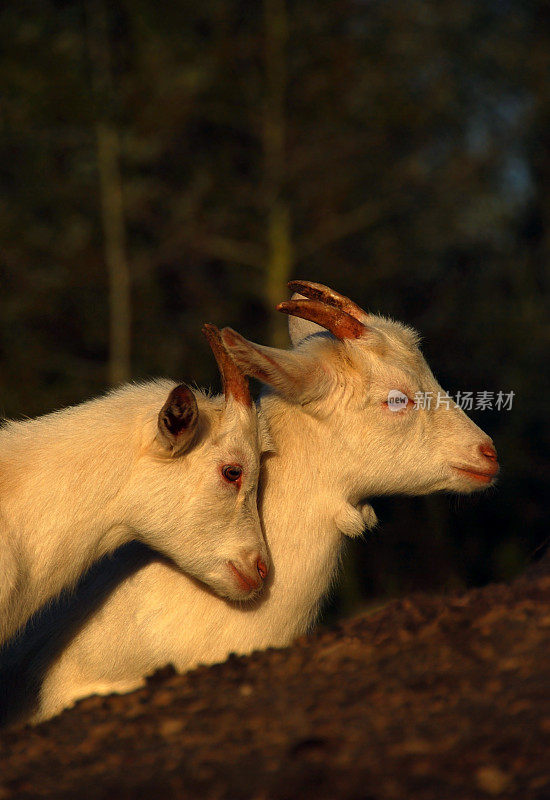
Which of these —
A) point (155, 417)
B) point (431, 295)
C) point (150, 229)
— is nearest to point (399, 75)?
point (431, 295)

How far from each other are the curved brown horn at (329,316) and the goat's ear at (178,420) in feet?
3.32

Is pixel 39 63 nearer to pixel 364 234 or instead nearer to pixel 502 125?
pixel 364 234

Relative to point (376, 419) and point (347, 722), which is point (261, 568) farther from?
point (347, 722)

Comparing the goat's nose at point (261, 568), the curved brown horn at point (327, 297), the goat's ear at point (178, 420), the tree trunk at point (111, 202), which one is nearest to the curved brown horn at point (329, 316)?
the curved brown horn at point (327, 297)

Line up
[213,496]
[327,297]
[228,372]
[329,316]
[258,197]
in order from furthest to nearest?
[258,197] → [327,297] → [329,316] → [228,372] → [213,496]

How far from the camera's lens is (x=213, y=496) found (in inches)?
241

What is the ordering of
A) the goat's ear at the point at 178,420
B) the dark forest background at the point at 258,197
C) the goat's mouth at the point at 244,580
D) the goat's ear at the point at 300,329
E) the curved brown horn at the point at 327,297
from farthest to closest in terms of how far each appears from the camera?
1. the dark forest background at the point at 258,197
2. the goat's ear at the point at 300,329
3. the curved brown horn at the point at 327,297
4. the goat's mouth at the point at 244,580
5. the goat's ear at the point at 178,420

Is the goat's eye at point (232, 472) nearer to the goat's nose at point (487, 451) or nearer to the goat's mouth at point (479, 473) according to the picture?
the goat's mouth at point (479, 473)

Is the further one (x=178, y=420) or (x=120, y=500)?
(x=120, y=500)

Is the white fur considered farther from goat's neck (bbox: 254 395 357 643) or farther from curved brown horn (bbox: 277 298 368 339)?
curved brown horn (bbox: 277 298 368 339)

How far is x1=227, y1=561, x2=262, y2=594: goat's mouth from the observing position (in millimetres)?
6156

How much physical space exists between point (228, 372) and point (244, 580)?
1.22 metres

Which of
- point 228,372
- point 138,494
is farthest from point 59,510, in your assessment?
point 228,372

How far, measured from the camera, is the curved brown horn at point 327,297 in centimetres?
688
